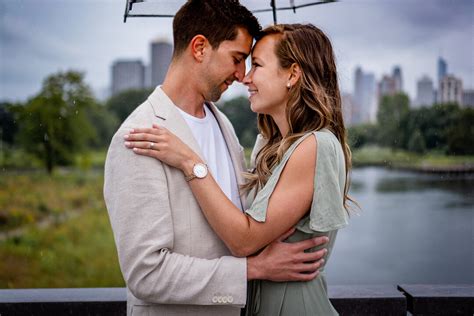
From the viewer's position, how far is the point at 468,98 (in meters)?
4.08

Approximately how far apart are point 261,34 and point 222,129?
0.33 metres

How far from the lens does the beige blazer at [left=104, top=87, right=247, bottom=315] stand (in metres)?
1.29

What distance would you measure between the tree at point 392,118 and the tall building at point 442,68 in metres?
0.31

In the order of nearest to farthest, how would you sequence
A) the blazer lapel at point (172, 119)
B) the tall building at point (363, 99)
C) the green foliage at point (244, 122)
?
1. the blazer lapel at point (172, 119)
2. the green foliage at point (244, 122)
3. the tall building at point (363, 99)

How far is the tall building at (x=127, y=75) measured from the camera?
15.0ft

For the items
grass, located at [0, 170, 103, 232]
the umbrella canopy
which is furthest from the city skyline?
→ the umbrella canopy

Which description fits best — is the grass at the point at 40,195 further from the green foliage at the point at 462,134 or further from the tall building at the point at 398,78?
the green foliage at the point at 462,134

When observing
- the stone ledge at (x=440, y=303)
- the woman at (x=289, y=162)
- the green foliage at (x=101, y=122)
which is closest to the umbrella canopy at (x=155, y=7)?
the woman at (x=289, y=162)

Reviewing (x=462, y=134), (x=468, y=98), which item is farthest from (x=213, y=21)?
(x=468, y=98)

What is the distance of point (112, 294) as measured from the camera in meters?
2.29

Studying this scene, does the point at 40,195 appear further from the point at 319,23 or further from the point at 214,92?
the point at 214,92

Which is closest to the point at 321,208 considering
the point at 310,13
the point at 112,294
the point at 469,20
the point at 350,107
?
the point at 112,294

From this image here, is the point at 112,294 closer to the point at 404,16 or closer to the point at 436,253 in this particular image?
the point at 436,253

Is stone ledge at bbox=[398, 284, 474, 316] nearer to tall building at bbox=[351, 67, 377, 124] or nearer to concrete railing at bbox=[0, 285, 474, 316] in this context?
concrete railing at bbox=[0, 285, 474, 316]
